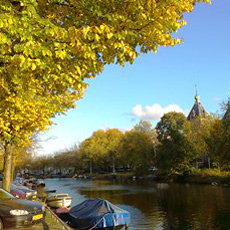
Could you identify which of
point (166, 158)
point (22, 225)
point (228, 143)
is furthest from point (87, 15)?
point (166, 158)

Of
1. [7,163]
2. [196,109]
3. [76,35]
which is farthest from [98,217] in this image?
[196,109]

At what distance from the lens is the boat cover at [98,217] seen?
17359 mm

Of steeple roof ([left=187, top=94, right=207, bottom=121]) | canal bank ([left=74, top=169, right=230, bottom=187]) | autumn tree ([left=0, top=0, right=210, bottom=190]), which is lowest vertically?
canal bank ([left=74, top=169, right=230, bottom=187])

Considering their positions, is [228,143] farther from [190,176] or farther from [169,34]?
[169,34]

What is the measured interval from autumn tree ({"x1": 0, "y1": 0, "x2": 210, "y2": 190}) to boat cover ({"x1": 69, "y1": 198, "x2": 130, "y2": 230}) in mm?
10523

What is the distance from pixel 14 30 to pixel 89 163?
112253 millimetres

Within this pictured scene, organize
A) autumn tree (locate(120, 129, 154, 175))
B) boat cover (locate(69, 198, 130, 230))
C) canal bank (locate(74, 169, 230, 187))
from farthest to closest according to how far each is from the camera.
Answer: autumn tree (locate(120, 129, 154, 175)), canal bank (locate(74, 169, 230, 187)), boat cover (locate(69, 198, 130, 230))

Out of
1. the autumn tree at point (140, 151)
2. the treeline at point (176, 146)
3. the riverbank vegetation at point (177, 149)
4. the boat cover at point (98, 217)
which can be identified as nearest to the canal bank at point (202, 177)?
the riverbank vegetation at point (177, 149)

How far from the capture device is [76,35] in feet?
21.9

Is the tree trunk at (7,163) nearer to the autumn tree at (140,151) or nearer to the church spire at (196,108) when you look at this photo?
the autumn tree at (140,151)

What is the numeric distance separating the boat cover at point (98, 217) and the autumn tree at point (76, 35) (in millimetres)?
10523

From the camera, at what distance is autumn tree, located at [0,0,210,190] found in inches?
256

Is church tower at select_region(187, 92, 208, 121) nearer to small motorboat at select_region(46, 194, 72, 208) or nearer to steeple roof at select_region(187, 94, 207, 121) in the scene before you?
steeple roof at select_region(187, 94, 207, 121)

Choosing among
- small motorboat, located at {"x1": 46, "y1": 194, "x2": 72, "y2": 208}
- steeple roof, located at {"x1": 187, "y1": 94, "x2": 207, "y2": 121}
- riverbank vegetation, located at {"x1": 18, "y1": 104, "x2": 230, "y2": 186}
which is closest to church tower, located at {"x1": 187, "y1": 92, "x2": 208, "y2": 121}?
steeple roof, located at {"x1": 187, "y1": 94, "x2": 207, "y2": 121}
